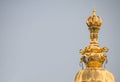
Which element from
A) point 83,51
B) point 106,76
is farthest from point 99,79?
point 83,51

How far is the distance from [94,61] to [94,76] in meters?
0.14

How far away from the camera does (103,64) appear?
3410 mm

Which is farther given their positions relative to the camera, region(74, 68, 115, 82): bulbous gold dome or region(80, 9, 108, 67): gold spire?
region(80, 9, 108, 67): gold spire

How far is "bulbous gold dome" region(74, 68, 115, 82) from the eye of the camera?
126 inches

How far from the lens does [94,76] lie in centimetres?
322

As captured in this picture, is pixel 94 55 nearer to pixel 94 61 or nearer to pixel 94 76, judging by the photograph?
pixel 94 61

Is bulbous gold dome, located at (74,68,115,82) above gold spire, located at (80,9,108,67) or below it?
below

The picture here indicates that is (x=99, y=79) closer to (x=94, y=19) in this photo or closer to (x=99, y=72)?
(x=99, y=72)

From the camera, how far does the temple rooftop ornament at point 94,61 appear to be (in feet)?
10.5

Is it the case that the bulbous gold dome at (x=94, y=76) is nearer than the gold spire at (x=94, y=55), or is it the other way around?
the bulbous gold dome at (x=94, y=76)

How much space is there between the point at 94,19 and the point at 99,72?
421 mm

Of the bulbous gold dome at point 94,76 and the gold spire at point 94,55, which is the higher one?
the gold spire at point 94,55

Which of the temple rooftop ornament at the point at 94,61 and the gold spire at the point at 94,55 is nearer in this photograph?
the temple rooftop ornament at the point at 94,61

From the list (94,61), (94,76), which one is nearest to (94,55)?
(94,61)
